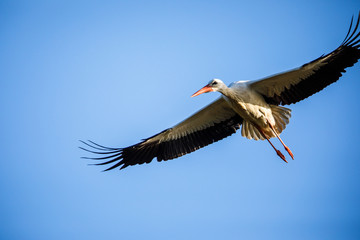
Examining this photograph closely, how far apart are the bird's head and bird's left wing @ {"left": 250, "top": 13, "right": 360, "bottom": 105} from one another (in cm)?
48

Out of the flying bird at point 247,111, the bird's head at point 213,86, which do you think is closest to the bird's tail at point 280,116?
the flying bird at point 247,111

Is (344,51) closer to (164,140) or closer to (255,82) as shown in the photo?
(255,82)

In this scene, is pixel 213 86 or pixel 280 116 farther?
pixel 280 116

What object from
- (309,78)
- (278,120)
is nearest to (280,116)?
(278,120)

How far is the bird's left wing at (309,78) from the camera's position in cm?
664

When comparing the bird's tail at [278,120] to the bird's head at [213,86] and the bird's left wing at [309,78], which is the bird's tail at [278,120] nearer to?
the bird's left wing at [309,78]

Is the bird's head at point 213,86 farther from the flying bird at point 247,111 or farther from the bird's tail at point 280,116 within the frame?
the bird's tail at point 280,116

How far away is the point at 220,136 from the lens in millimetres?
7758

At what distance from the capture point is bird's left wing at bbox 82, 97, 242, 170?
7570 millimetres

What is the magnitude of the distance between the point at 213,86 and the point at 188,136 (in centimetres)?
109

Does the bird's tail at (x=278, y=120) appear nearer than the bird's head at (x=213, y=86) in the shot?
No

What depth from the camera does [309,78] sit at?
705 centimetres

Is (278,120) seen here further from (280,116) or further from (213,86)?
(213,86)

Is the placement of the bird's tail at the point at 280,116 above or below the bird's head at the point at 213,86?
below
